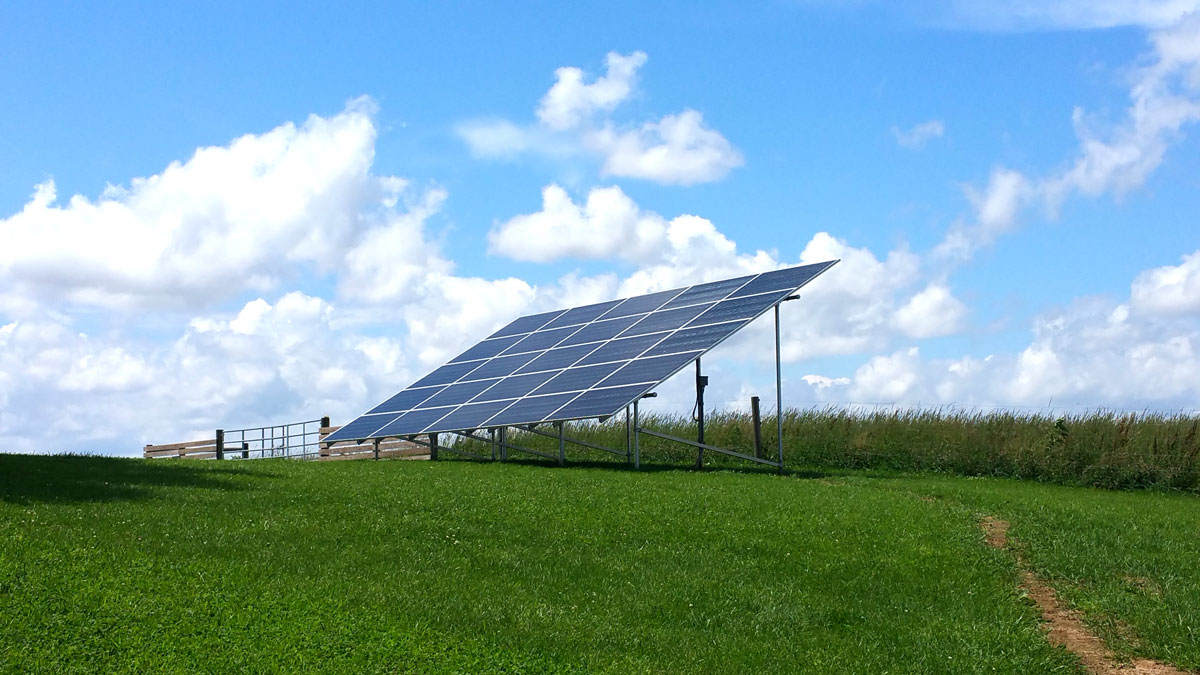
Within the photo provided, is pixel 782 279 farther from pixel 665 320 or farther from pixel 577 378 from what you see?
pixel 577 378

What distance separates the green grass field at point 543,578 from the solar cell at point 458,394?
917cm

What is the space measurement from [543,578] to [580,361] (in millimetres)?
14648

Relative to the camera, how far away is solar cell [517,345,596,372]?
2883 centimetres

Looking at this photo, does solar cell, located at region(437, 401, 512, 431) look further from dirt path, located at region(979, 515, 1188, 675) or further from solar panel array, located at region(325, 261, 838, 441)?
dirt path, located at region(979, 515, 1188, 675)

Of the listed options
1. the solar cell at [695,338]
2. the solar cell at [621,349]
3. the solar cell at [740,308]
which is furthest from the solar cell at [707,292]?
the solar cell at [695,338]

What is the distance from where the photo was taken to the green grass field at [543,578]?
11055 mm

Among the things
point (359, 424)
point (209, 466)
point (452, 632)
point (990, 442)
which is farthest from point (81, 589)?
point (990, 442)

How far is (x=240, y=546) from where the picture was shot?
13.9 meters

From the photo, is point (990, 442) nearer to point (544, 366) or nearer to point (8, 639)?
point (544, 366)

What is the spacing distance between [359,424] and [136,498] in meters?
14.4

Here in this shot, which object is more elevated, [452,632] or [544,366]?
[544,366]

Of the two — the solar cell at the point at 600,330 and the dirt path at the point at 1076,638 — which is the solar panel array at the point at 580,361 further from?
the dirt path at the point at 1076,638

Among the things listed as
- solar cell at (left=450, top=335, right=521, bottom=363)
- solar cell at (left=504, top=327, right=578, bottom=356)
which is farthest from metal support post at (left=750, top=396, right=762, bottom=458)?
solar cell at (left=450, top=335, right=521, bottom=363)

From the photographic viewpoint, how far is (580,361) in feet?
92.6
